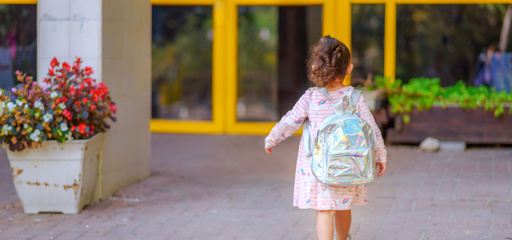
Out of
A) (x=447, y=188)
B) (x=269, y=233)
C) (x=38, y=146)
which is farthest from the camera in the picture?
(x=447, y=188)

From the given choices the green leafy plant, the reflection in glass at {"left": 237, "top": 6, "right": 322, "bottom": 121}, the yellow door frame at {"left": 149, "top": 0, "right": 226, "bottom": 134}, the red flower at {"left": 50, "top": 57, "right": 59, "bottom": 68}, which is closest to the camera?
the red flower at {"left": 50, "top": 57, "right": 59, "bottom": 68}

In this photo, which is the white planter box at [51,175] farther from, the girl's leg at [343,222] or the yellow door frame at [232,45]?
the yellow door frame at [232,45]

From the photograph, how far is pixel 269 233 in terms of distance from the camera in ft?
17.9

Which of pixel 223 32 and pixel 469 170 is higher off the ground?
pixel 223 32

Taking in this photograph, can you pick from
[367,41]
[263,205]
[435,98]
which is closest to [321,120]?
[263,205]

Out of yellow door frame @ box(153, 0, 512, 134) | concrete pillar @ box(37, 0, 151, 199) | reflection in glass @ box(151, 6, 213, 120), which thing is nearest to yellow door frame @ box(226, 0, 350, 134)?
yellow door frame @ box(153, 0, 512, 134)

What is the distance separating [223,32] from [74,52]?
5232 millimetres

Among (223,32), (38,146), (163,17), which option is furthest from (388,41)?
(38,146)

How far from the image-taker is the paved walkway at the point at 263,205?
548cm

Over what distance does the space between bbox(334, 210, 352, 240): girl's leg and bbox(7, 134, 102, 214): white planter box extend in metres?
2.30

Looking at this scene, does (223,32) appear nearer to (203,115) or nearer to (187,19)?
(187,19)

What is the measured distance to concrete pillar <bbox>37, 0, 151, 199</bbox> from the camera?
647cm

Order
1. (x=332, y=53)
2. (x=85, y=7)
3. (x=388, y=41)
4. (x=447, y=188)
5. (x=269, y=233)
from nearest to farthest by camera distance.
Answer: (x=332, y=53) → (x=269, y=233) → (x=85, y=7) → (x=447, y=188) → (x=388, y=41)

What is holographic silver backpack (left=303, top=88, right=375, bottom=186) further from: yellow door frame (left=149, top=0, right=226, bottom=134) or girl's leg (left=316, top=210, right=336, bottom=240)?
yellow door frame (left=149, top=0, right=226, bottom=134)
